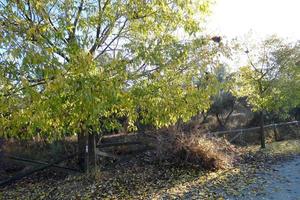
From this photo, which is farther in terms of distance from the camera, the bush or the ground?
the bush

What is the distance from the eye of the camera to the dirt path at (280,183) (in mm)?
6557

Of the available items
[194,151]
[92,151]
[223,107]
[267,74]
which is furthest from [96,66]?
[223,107]

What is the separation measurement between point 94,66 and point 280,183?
5.61m

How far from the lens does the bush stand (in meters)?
9.60

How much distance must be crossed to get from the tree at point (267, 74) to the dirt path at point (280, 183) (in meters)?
4.37

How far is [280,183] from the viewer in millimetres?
7562

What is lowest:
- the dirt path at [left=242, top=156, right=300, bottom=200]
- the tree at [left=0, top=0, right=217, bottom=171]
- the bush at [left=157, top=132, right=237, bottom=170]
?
the dirt path at [left=242, top=156, right=300, bottom=200]

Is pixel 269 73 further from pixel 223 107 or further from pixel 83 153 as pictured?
pixel 83 153

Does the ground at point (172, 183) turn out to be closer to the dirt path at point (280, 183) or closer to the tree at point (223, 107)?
the dirt path at point (280, 183)

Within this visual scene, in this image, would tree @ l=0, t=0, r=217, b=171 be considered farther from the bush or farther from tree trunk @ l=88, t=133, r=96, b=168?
the bush

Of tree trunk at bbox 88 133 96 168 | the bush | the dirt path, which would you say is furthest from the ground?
tree trunk at bbox 88 133 96 168

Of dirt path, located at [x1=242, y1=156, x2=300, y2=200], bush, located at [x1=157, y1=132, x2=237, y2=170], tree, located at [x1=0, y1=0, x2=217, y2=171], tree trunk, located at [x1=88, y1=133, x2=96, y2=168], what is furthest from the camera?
bush, located at [x1=157, y1=132, x2=237, y2=170]

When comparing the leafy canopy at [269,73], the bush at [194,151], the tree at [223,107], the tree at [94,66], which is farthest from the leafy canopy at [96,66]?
the tree at [223,107]

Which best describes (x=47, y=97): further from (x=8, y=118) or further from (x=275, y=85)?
(x=275, y=85)
